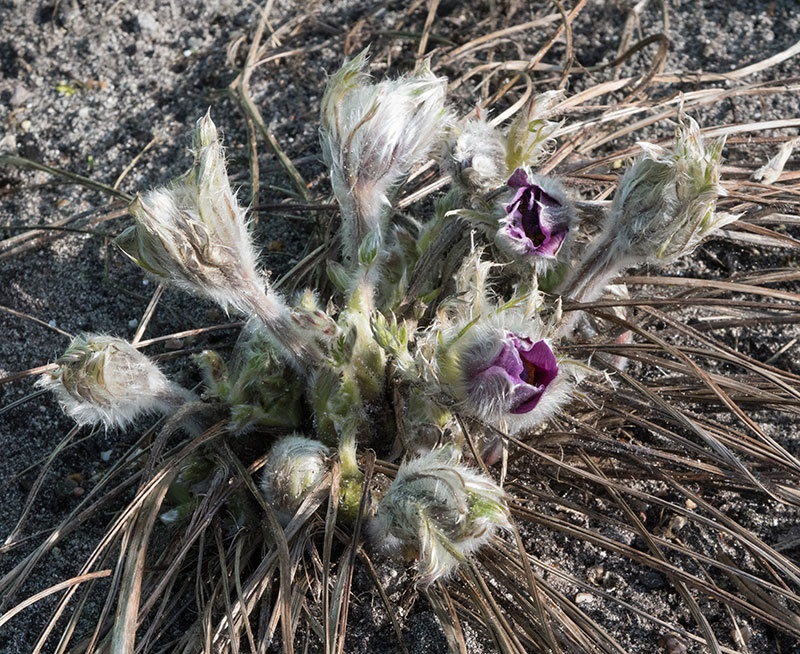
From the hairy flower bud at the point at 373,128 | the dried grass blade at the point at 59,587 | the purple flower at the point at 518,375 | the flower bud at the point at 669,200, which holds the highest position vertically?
the hairy flower bud at the point at 373,128

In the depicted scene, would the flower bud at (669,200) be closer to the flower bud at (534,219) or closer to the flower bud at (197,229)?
the flower bud at (534,219)

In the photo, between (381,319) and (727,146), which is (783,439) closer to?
(727,146)

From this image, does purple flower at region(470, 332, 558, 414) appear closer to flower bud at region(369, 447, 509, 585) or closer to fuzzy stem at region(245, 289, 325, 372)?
flower bud at region(369, 447, 509, 585)

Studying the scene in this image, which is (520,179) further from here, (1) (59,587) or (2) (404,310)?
(1) (59,587)

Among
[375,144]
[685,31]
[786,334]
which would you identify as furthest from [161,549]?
[685,31]

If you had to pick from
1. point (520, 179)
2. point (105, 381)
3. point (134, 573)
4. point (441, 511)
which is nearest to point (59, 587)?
point (134, 573)

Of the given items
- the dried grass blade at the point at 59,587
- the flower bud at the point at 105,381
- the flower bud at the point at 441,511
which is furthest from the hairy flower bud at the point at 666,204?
the dried grass blade at the point at 59,587
